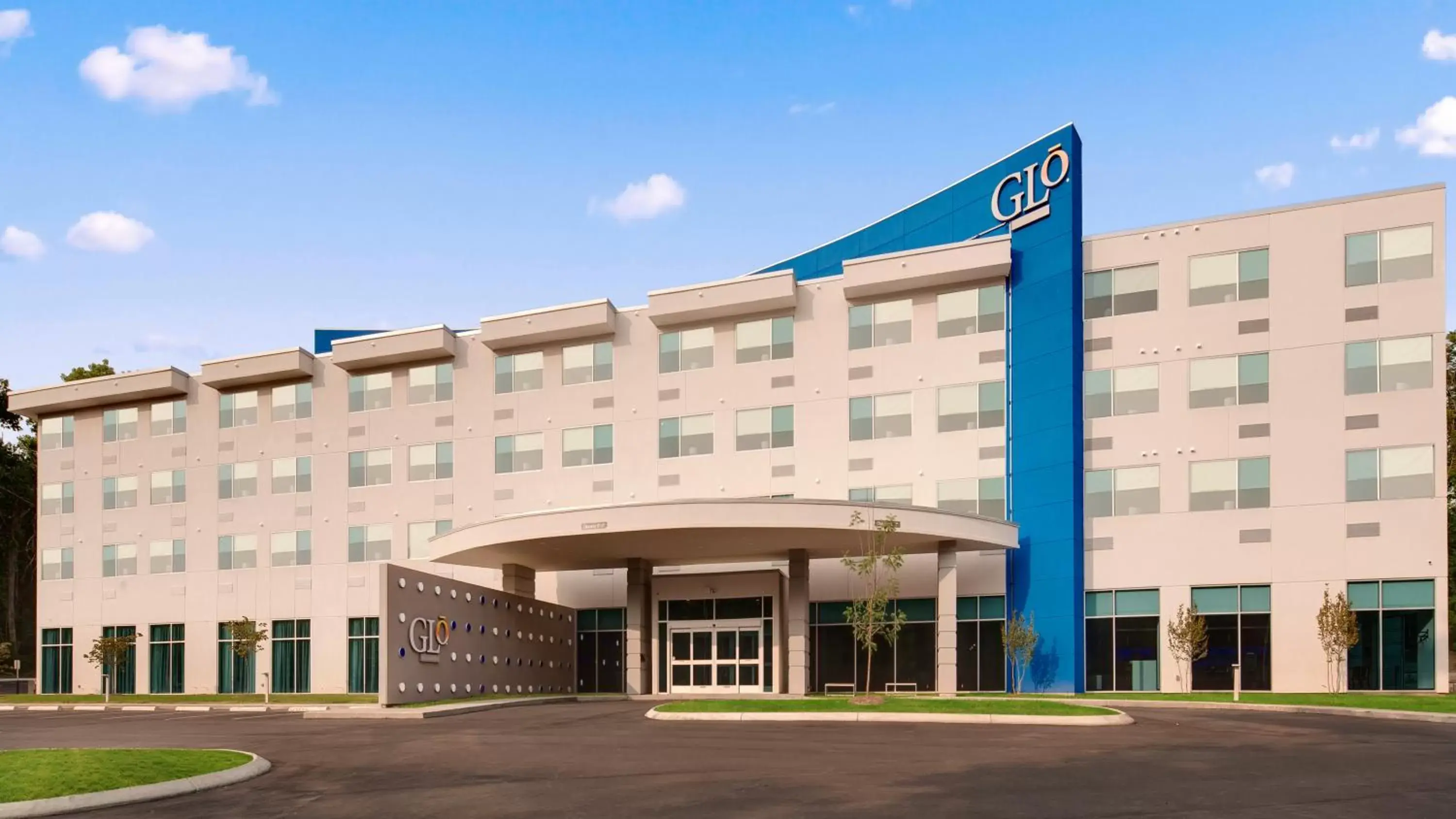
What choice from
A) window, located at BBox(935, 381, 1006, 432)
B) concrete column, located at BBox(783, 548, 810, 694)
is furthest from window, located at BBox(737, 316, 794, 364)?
concrete column, located at BBox(783, 548, 810, 694)

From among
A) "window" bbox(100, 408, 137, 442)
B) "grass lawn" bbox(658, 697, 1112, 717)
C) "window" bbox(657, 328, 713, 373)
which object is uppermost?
"window" bbox(657, 328, 713, 373)

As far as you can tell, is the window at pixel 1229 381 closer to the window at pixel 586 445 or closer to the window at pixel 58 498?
the window at pixel 586 445

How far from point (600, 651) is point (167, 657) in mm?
19975

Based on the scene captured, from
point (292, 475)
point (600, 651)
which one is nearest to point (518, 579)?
point (600, 651)

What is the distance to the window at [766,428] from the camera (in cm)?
4044

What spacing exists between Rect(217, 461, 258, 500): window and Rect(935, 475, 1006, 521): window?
28.1 m

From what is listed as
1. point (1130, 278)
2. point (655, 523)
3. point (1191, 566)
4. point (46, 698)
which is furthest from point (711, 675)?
point (46, 698)

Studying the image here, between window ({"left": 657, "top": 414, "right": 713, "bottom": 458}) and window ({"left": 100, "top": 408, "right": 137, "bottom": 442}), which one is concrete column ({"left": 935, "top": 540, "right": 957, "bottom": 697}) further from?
window ({"left": 100, "top": 408, "right": 137, "bottom": 442})

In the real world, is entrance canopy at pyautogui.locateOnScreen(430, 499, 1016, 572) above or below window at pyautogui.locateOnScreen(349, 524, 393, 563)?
above

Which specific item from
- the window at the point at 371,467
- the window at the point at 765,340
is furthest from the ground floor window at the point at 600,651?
the window at the point at 765,340

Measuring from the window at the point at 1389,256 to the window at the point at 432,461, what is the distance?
3093 cm

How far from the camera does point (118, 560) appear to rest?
2021 inches

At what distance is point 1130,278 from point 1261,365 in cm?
463

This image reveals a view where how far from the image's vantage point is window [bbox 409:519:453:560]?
45.0 metres
